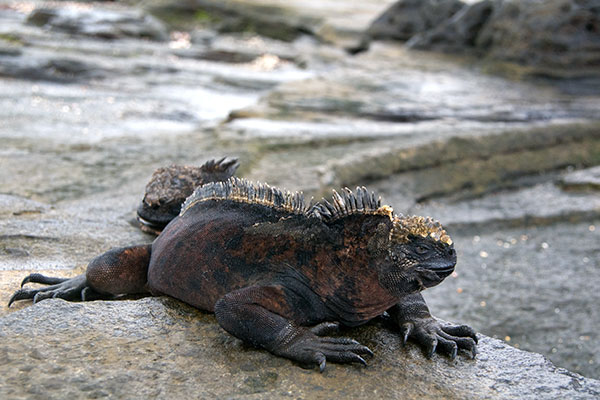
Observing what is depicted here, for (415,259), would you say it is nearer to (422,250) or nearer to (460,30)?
(422,250)

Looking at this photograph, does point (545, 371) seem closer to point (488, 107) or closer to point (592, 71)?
point (488, 107)

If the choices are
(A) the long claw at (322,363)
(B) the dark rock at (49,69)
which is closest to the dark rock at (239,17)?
(B) the dark rock at (49,69)

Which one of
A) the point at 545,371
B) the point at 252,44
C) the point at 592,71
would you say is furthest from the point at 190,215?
the point at 252,44

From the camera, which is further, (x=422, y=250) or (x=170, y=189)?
(x=170, y=189)

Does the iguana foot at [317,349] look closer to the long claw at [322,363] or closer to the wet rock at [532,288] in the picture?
the long claw at [322,363]

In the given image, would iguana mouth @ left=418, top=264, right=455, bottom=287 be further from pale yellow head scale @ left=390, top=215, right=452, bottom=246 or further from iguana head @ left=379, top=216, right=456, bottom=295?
pale yellow head scale @ left=390, top=215, right=452, bottom=246

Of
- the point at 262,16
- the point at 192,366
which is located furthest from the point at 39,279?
the point at 262,16
